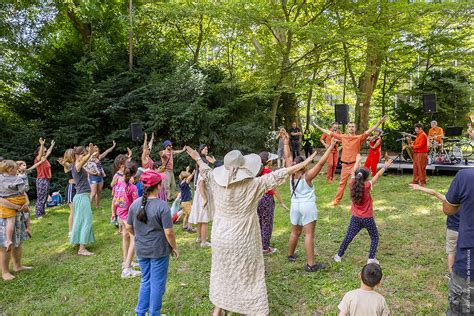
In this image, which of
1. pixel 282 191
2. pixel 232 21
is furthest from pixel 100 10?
pixel 282 191

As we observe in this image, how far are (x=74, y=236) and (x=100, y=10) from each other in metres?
11.2

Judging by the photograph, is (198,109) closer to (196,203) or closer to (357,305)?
(196,203)

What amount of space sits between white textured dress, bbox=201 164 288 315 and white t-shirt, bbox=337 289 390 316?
0.76 m

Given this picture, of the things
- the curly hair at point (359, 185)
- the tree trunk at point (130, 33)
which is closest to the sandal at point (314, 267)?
the curly hair at point (359, 185)

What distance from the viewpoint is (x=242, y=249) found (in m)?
3.16

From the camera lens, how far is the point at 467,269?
242cm

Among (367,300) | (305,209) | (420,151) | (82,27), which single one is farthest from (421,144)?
(82,27)

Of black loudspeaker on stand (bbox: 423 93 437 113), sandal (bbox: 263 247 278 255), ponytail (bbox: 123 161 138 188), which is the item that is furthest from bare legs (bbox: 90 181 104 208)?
black loudspeaker on stand (bbox: 423 93 437 113)

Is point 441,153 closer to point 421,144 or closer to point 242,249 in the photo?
point 421,144

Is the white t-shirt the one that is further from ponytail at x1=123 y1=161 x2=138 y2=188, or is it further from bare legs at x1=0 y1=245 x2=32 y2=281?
bare legs at x1=0 y1=245 x2=32 y2=281

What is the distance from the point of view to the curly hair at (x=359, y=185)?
176 inches

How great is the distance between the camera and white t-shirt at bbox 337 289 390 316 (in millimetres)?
2754

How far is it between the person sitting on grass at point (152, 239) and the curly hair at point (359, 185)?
250 cm

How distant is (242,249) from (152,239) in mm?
974
